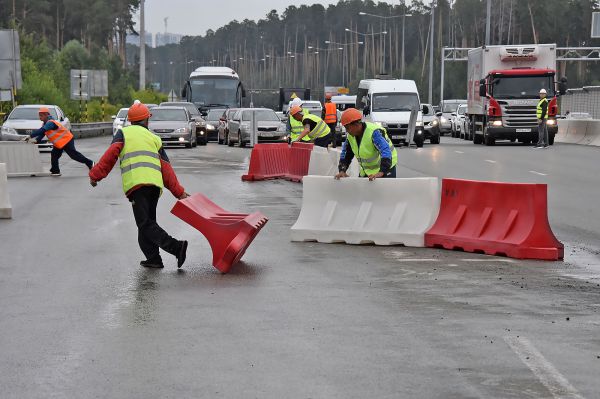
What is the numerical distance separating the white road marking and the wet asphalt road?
0.04 ft

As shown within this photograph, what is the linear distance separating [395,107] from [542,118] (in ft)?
19.0

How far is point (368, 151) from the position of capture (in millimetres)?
14984

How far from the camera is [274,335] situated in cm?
868

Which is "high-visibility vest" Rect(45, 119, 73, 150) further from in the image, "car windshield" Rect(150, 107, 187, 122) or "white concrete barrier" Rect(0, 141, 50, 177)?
"car windshield" Rect(150, 107, 187, 122)

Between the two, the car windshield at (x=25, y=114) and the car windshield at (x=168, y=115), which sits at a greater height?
the car windshield at (x=25, y=114)

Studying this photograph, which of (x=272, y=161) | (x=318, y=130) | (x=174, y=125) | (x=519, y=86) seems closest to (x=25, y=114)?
(x=174, y=125)

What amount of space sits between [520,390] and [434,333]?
179 cm

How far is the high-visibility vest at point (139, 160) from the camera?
12523mm

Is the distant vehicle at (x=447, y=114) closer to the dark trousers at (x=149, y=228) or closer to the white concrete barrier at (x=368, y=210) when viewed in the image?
the white concrete barrier at (x=368, y=210)

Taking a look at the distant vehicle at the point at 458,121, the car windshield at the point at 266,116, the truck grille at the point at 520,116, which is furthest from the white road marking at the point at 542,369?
the distant vehicle at the point at 458,121

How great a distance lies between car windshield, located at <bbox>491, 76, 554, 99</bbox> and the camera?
1762 inches

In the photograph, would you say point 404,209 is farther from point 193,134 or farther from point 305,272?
point 193,134

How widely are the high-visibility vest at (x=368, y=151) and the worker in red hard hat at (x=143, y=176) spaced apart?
2.90 metres

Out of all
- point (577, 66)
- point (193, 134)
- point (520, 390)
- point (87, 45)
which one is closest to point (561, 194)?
point (520, 390)
